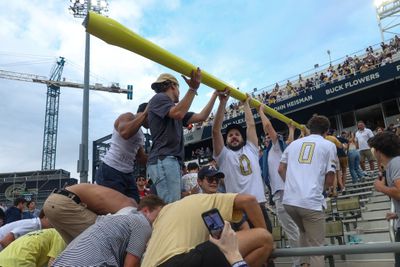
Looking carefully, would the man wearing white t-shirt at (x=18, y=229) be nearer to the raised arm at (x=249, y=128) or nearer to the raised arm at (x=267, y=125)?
the raised arm at (x=249, y=128)

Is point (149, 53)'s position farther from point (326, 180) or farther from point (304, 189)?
point (326, 180)

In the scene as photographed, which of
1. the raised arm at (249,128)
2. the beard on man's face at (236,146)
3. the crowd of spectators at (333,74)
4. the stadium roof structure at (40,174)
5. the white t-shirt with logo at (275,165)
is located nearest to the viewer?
the beard on man's face at (236,146)

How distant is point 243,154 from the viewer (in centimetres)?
441

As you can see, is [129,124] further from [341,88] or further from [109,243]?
[341,88]

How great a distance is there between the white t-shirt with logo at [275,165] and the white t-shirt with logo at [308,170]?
116 centimetres

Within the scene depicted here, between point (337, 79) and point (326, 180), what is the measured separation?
19069 mm

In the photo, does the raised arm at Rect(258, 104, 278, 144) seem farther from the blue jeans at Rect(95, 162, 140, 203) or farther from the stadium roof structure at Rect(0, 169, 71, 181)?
the stadium roof structure at Rect(0, 169, 71, 181)

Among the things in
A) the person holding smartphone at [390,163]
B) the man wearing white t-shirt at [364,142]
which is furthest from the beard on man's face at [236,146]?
the man wearing white t-shirt at [364,142]

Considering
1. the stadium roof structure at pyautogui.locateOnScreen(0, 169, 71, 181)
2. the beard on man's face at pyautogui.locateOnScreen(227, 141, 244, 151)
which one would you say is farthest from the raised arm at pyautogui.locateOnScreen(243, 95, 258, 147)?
the stadium roof structure at pyautogui.locateOnScreen(0, 169, 71, 181)

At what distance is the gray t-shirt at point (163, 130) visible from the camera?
356 centimetres

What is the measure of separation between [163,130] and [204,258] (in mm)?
1707

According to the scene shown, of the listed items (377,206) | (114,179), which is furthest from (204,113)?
(377,206)

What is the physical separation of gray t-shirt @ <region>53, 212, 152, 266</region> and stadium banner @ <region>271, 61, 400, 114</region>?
1895 centimetres

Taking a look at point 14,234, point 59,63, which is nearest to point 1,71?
point 59,63
